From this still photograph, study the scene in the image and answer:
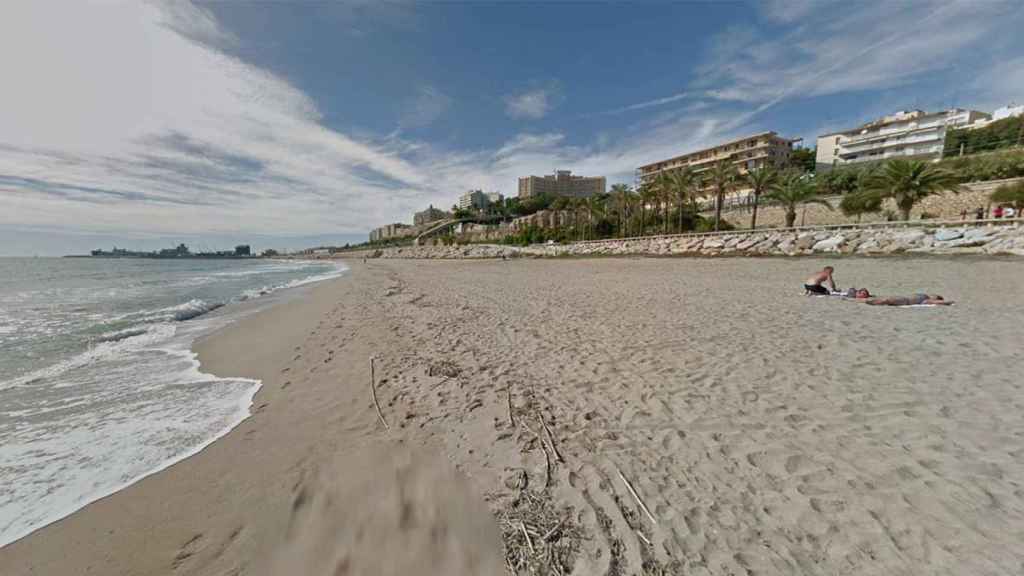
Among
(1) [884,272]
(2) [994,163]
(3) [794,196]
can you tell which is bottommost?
(1) [884,272]

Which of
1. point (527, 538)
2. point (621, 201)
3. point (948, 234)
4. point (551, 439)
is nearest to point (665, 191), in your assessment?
point (621, 201)

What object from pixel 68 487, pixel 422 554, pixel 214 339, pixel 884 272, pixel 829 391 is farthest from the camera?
pixel 884 272

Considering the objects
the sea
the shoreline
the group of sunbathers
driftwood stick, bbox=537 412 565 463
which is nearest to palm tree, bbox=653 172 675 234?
the group of sunbathers

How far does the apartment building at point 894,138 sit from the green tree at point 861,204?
4339 centimetres

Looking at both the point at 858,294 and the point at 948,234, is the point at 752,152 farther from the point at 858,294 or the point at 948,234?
the point at 858,294

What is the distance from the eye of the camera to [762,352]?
5500 mm

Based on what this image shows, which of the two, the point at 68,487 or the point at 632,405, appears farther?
the point at 632,405

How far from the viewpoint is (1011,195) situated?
24.0 m

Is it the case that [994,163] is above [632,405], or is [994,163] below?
above

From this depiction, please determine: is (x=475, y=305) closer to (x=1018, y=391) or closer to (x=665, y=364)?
(x=665, y=364)

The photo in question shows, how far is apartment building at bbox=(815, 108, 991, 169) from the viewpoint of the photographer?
61.5 m

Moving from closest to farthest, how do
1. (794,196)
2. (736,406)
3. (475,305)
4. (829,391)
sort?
(736,406) < (829,391) < (475,305) < (794,196)

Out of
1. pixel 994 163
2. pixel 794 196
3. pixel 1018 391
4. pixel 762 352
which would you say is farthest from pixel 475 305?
pixel 994 163

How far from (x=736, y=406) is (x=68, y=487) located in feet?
22.0
